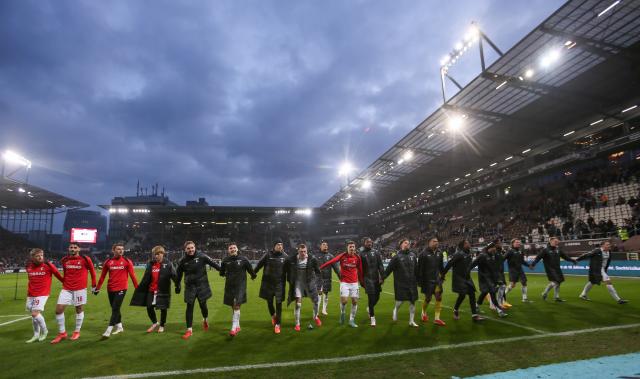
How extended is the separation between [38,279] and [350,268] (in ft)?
22.5

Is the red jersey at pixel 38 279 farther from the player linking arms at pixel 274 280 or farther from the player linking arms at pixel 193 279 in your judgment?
the player linking arms at pixel 274 280

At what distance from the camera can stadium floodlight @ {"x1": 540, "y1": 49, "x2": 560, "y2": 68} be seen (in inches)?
647

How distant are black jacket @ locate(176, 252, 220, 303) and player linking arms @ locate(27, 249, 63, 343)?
2.70 m

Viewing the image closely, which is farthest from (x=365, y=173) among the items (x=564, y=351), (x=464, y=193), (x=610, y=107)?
(x=564, y=351)

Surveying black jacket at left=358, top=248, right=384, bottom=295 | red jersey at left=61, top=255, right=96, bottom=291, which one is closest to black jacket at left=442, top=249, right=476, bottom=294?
black jacket at left=358, top=248, right=384, bottom=295

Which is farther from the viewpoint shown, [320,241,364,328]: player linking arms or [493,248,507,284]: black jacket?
[493,248,507,284]: black jacket

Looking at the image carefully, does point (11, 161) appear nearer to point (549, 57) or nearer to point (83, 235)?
point (83, 235)

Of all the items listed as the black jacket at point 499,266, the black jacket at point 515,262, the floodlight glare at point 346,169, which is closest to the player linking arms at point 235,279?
the black jacket at point 499,266

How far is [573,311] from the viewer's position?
9.05 m

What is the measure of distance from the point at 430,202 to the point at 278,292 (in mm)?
43946

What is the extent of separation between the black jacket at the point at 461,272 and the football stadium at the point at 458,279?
3cm

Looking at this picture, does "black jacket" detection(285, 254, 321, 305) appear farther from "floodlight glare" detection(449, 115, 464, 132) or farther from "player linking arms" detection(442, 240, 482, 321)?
"floodlight glare" detection(449, 115, 464, 132)

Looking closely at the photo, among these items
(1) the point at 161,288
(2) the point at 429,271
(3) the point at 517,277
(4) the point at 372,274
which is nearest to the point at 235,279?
(1) the point at 161,288

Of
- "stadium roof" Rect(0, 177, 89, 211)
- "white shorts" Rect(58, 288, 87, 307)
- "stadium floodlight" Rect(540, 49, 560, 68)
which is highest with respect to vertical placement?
"stadium floodlight" Rect(540, 49, 560, 68)
